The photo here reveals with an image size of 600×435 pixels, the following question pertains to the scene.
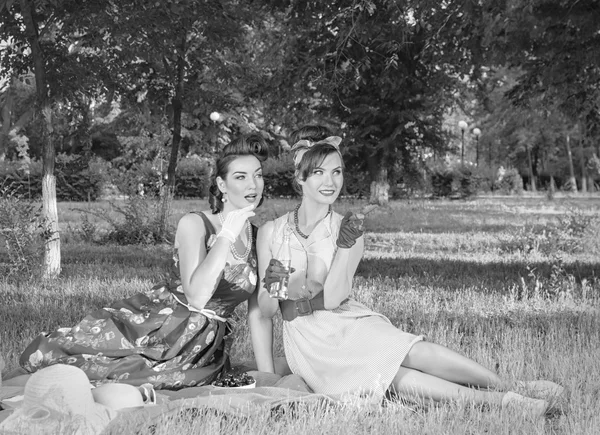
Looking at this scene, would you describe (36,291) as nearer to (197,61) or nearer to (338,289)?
(338,289)

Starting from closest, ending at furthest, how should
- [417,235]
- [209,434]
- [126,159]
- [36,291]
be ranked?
[209,434], [36,291], [417,235], [126,159]

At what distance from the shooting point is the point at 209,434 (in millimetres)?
3488

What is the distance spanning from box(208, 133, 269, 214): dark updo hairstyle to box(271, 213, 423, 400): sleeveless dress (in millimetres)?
395

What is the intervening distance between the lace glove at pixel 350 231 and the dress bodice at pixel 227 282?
0.66 m

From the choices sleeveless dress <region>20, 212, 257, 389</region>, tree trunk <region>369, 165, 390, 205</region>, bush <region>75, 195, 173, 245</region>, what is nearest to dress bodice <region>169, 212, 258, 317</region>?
sleeveless dress <region>20, 212, 257, 389</region>

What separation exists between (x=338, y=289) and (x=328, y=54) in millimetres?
6386

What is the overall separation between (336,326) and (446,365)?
26.0 inches

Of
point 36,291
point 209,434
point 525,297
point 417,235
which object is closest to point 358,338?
point 209,434

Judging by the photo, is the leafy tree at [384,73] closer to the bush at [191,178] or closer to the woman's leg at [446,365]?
the woman's leg at [446,365]

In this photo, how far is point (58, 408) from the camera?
357cm

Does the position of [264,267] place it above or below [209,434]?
above

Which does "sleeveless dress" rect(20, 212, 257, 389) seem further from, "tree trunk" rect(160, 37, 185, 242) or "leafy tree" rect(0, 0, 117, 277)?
"tree trunk" rect(160, 37, 185, 242)

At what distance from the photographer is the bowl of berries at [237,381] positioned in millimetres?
4425

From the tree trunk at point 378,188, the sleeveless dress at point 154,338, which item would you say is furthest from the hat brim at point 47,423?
the tree trunk at point 378,188
